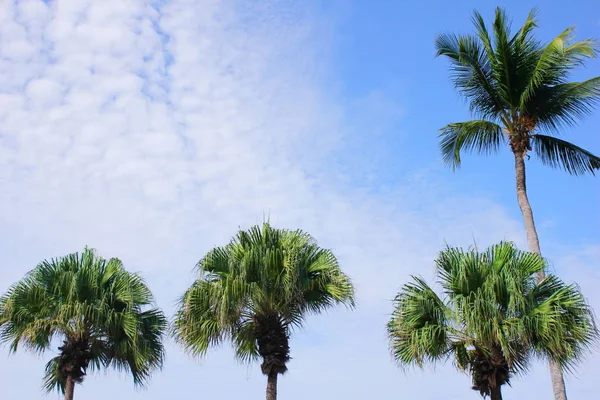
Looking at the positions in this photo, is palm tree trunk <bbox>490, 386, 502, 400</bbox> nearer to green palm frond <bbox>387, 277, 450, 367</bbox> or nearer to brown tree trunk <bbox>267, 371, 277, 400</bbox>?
green palm frond <bbox>387, 277, 450, 367</bbox>

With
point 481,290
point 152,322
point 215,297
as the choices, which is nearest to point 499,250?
point 481,290

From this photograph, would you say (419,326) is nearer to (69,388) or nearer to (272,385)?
(272,385)

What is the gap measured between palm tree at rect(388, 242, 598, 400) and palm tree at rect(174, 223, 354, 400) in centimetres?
239

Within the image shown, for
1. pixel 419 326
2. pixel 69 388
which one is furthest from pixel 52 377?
pixel 419 326

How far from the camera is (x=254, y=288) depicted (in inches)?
675

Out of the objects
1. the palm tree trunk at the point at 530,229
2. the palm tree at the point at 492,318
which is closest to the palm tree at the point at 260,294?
the palm tree at the point at 492,318

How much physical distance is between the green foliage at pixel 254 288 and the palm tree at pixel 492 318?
2367mm

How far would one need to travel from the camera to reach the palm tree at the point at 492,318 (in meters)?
14.8

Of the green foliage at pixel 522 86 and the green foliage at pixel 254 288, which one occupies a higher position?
the green foliage at pixel 522 86

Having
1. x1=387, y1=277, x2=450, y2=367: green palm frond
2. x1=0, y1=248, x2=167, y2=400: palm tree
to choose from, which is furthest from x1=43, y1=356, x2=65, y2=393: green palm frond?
x1=387, y1=277, x2=450, y2=367: green palm frond

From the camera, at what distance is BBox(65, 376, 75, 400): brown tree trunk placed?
18.4 metres

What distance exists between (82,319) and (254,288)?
4.58 metres

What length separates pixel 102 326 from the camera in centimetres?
1864

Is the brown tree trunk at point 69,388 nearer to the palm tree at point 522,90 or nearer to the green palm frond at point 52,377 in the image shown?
the green palm frond at point 52,377
